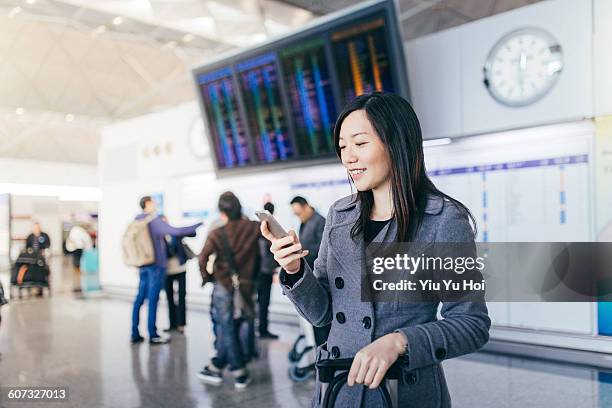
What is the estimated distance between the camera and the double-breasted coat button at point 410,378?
1.00 metres

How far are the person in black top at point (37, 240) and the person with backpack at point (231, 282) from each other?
1252 mm

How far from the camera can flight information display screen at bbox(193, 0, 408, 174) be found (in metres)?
4.59

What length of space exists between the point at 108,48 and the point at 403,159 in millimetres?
10429

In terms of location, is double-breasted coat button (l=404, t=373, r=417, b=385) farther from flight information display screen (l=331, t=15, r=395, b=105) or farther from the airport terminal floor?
flight information display screen (l=331, t=15, r=395, b=105)

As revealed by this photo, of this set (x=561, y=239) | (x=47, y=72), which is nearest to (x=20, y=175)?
(x=47, y=72)

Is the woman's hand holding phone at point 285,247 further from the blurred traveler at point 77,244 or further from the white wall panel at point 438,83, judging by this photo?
the blurred traveler at point 77,244

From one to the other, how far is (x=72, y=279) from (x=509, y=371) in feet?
31.1

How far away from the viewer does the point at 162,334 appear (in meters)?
5.98

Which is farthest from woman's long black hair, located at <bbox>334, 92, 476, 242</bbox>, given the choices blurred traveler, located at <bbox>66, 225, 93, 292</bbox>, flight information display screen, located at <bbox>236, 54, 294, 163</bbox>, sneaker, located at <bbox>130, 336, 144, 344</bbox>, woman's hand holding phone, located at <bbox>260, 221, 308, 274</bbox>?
blurred traveler, located at <bbox>66, 225, 93, 292</bbox>

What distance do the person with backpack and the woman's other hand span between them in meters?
3.16

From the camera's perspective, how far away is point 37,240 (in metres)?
4.05

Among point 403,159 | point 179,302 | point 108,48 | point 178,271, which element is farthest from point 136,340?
point 108,48

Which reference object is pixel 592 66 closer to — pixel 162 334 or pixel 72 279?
pixel 162 334

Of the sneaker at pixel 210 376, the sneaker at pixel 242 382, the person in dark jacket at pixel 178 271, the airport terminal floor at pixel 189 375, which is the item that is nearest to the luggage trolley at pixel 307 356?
the airport terminal floor at pixel 189 375
